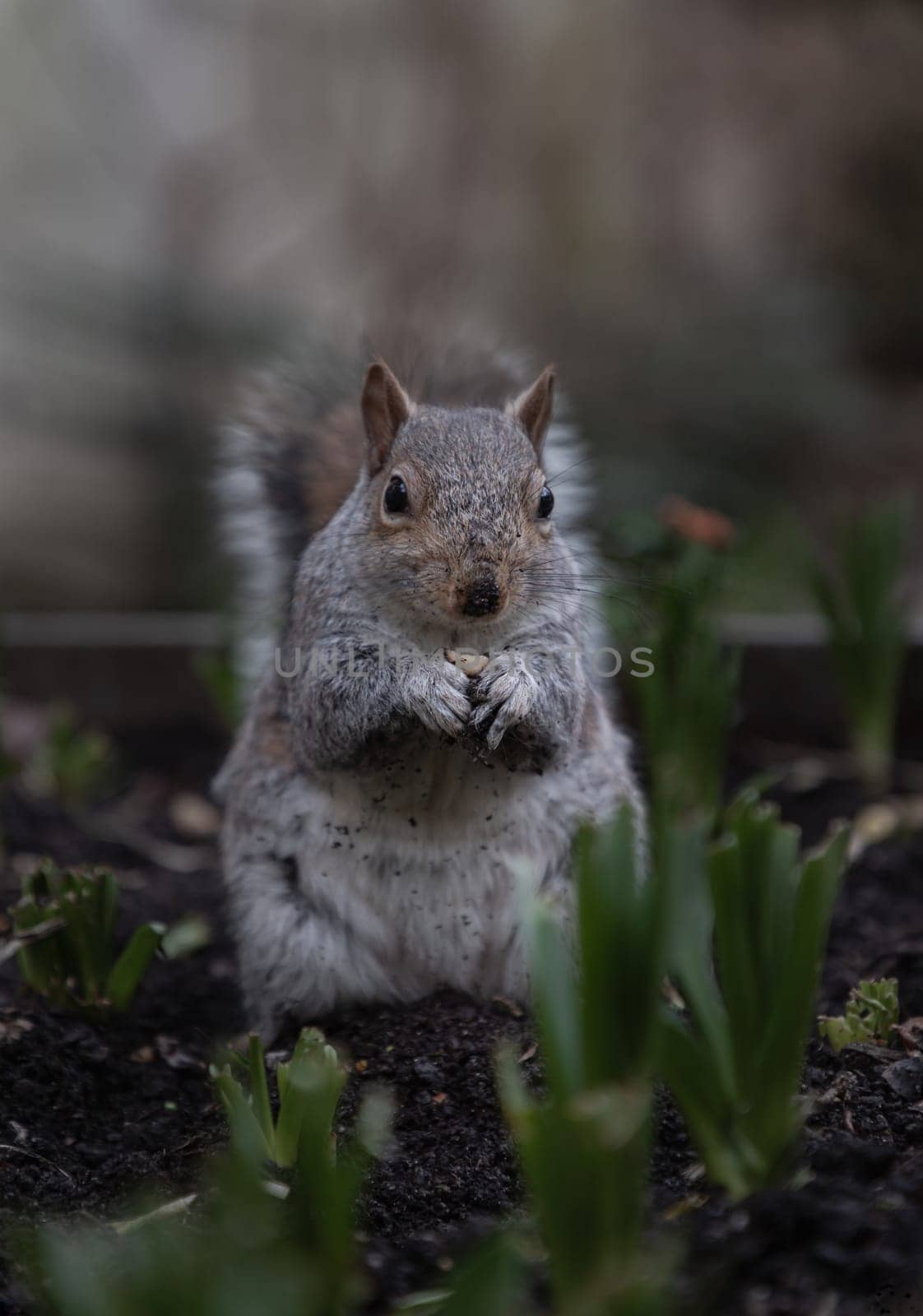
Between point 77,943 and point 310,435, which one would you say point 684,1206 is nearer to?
point 77,943

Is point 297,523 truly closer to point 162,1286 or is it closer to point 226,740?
point 226,740

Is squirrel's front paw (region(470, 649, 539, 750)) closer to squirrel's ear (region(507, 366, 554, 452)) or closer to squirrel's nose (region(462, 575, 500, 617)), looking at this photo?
squirrel's nose (region(462, 575, 500, 617))

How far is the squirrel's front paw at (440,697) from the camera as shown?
6.58 ft

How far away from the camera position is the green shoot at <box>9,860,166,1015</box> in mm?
2236

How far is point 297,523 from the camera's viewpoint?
2.81 meters

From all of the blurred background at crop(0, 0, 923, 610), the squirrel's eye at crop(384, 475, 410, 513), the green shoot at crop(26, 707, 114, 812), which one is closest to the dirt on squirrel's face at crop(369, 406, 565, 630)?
the squirrel's eye at crop(384, 475, 410, 513)

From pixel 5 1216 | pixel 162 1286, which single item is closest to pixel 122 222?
pixel 5 1216

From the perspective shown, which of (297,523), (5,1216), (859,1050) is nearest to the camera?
(5,1216)

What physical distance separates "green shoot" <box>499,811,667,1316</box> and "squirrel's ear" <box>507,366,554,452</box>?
1.22 m

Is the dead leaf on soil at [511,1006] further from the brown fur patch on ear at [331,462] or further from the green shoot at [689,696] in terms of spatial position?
the brown fur patch on ear at [331,462]

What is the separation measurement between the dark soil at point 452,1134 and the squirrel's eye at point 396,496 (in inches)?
33.3

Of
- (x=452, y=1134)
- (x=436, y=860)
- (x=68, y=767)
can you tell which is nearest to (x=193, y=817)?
(x=68, y=767)

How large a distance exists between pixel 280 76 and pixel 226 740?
195 inches

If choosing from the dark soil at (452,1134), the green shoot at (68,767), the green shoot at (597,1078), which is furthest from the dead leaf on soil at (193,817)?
the green shoot at (597,1078)
